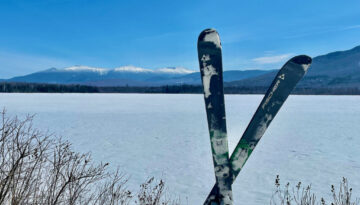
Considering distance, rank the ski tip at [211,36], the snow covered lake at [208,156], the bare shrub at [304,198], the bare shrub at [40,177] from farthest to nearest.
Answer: the snow covered lake at [208,156] < the bare shrub at [304,198] < the bare shrub at [40,177] < the ski tip at [211,36]

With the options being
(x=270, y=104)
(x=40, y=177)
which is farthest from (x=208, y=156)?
(x=270, y=104)

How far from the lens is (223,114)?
1.62 m

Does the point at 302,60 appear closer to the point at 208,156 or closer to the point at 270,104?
the point at 270,104

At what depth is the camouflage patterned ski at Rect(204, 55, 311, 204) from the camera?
1696 mm

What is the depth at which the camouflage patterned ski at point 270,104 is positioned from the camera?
1.70 m

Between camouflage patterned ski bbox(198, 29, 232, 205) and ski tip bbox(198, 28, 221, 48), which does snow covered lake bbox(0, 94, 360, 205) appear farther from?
ski tip bbox(198, 28, 221, 48)

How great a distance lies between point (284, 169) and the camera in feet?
24.2

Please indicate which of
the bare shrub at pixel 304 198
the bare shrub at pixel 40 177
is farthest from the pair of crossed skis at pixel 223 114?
the bare shrub at pixel 304 198

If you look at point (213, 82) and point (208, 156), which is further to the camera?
point (208, 156)

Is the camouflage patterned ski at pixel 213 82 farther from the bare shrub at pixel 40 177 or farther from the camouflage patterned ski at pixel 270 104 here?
the bare shrub at pixel 40 177

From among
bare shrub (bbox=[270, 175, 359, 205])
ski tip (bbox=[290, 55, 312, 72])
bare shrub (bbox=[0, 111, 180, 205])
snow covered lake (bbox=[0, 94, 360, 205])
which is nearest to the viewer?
ski tip (bbox=[290, 55, 312, 72])

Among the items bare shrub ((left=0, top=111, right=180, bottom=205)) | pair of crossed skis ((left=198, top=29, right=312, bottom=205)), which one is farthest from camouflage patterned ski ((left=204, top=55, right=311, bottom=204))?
bare shrub ((left=0, top=111, right=180, bottom=205))

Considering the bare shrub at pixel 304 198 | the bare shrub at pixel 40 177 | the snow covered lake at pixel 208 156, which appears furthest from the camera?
the snow covered lake at pixel 208 156

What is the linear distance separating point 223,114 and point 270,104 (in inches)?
12.7
